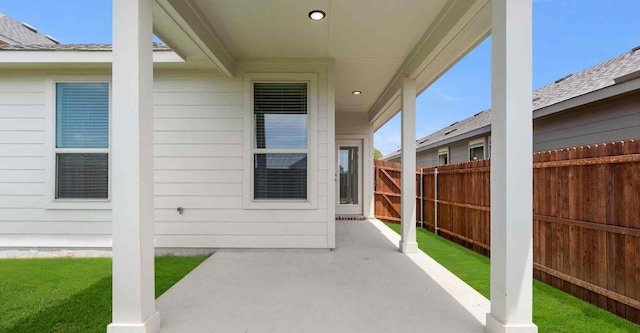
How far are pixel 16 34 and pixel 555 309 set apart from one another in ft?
33.9

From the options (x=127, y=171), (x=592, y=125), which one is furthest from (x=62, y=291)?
(x=592, y=125)

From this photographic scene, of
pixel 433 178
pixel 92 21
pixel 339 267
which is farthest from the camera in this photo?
pixel 92 21

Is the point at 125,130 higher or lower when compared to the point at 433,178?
higher

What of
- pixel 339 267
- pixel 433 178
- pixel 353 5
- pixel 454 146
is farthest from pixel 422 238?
pixel 454 146

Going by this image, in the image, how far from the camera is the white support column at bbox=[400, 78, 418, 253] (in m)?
4.87

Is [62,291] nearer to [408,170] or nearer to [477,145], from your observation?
[408,170]

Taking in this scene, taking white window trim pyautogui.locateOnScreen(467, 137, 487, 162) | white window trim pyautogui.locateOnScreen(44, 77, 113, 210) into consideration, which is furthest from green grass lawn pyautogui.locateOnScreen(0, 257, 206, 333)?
white window trim pyautogui.locateOnScreen(467, 137, 487, 162)

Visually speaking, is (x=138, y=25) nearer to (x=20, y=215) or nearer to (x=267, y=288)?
(x=267, y=288)

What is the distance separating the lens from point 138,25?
2.30m

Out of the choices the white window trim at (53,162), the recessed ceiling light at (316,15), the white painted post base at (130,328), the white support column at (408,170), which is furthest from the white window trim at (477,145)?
the white painted post base at (130,328)

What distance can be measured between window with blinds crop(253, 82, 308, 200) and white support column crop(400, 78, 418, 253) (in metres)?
1.48

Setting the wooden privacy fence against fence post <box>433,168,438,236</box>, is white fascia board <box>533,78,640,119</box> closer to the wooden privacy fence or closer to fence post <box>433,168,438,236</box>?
the wooden privacy fence

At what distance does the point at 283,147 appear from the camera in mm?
4934

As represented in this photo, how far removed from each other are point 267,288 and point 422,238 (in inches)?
153
